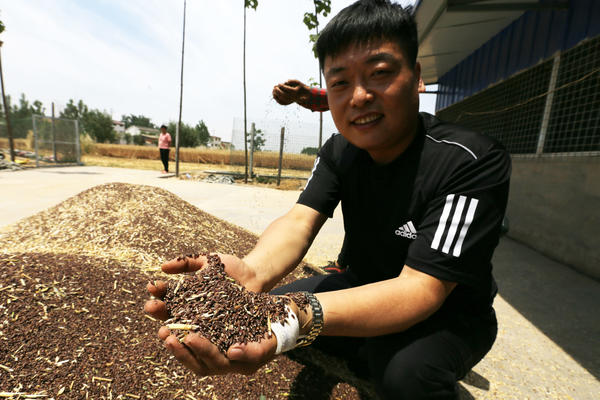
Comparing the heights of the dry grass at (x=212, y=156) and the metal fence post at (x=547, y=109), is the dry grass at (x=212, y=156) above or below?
below

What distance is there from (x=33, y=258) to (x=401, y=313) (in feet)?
7.46

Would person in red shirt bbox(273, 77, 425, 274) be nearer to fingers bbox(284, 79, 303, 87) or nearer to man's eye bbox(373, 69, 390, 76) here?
fingers bbox(284, 79, 303, 87)

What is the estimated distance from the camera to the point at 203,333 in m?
0.92

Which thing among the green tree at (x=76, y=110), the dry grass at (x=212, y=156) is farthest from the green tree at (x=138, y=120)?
the dry grass at (x=212, y=156)

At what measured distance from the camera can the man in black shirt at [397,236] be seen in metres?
1.07

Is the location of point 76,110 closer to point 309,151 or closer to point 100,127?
point 100,127

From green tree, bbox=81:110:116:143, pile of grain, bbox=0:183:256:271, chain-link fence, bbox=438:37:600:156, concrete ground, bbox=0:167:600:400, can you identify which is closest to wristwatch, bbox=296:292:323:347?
concrete ground, bbox=0:167:600:400

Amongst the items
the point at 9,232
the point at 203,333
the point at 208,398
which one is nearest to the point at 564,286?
the point at 208,398

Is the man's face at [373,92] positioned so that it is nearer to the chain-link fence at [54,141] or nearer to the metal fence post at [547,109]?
the metal fence post at [547,109]

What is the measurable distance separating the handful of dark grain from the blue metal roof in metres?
5.13

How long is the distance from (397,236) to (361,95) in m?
0.67

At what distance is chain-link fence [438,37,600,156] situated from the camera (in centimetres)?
380

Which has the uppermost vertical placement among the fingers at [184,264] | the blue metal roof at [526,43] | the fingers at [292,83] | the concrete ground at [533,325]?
the blue metal roof at [526,43]

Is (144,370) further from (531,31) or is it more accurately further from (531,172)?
(531,31)
